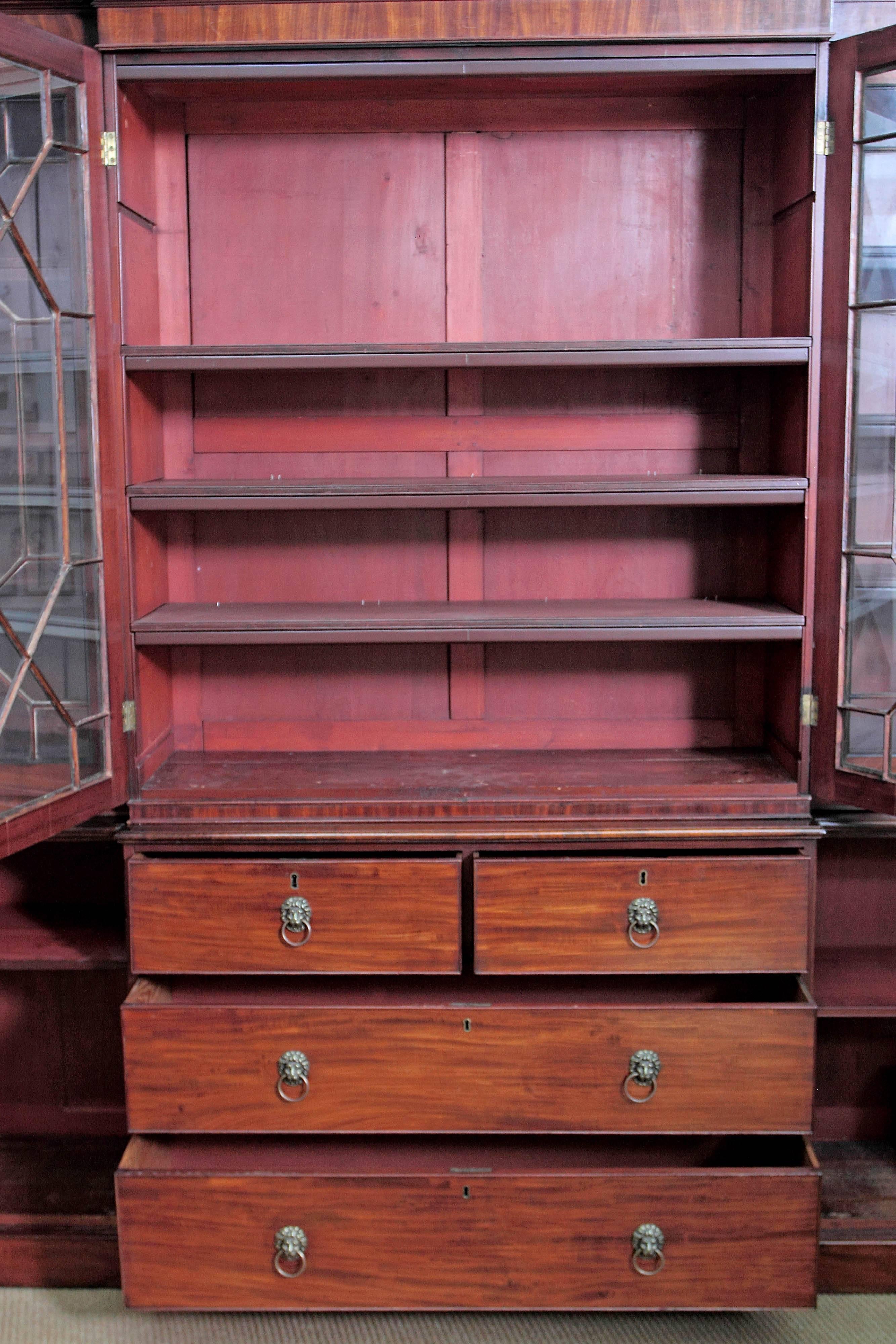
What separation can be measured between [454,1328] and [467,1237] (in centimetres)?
21

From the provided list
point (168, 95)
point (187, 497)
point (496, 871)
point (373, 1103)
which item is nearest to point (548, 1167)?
point (373, 1103)

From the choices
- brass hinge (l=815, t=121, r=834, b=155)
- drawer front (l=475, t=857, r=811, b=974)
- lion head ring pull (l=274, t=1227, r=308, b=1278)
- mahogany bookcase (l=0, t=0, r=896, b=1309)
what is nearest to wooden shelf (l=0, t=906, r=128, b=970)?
mahogany bookcase (l=0, t=0, r=896, b=1309)

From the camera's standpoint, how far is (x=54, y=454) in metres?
1.99

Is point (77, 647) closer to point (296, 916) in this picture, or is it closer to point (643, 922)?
point (296, 916)

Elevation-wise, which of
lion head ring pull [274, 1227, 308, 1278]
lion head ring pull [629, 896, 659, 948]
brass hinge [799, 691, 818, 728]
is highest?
brass hinge [799, 691, 818, 728]

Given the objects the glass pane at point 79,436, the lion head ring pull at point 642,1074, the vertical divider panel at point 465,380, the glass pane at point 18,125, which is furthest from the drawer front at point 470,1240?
the glass pane at point 18,125

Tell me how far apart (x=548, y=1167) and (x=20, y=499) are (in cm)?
143

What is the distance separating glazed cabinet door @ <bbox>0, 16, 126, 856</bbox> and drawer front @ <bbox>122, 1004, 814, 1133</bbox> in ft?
1.46

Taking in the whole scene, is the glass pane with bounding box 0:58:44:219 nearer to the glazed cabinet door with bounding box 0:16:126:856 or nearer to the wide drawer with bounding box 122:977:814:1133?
the glazed cabinet door with bounding box 0:16:126:856

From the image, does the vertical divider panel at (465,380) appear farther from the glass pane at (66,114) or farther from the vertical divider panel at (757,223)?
the glass pane at (66,114)

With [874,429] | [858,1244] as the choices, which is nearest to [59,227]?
[874,429]

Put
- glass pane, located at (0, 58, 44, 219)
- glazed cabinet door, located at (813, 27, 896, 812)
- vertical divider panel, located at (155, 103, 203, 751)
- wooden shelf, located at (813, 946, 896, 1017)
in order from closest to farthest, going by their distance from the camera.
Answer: glass pane, located at (0, 58, 44, 219) → glazed cabinet door, located at (813, 27, 896, 812) → wooden shelf, located at (813, 946, 896, 1017) → vertical divider panel, located at (155, 103, 203, 751)

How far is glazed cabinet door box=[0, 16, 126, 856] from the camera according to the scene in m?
1.89

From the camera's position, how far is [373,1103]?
2.08m
